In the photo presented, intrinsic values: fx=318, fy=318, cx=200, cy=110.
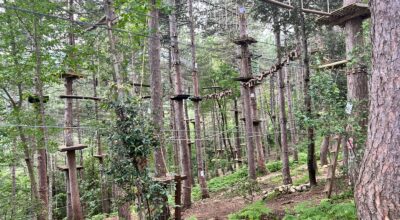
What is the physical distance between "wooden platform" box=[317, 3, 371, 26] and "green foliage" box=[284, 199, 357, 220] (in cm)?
351

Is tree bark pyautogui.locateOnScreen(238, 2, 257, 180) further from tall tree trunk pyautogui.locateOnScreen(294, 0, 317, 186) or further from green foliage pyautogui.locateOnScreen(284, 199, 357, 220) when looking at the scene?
green foliage pyautogui.locateOnScreen(284, 199, 357, 220)

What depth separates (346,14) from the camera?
6.09 metres

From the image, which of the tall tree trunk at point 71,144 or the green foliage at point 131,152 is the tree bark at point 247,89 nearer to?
the tall tree trunk at point 71,144

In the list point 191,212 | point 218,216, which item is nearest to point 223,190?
point 191,212

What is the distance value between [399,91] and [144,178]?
3.45m

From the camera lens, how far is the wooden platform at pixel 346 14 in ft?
18.8

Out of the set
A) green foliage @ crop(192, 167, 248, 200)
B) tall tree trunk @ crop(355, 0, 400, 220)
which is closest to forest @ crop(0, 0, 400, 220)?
tall tree trunk @ crop(355, 0, 400, 220)

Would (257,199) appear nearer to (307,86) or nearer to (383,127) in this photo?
(307,86)

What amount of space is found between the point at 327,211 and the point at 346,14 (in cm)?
373

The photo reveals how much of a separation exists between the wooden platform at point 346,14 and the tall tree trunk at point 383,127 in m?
2.57

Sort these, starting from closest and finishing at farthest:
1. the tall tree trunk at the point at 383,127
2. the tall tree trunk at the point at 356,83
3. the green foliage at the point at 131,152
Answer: the tall tree trunk at the point at 383,127 < the green foliage at the point at 131,152 < the tall tree trunk at the point at 356,83

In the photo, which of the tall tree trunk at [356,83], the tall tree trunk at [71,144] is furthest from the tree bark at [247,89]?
the tall tree trunk at [71,144]

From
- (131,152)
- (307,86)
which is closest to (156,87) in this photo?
(131,152)

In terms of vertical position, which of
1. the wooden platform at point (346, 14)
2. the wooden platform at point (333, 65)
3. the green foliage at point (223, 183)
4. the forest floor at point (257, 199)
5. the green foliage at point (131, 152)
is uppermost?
the wooden platform at point (346, 14)
